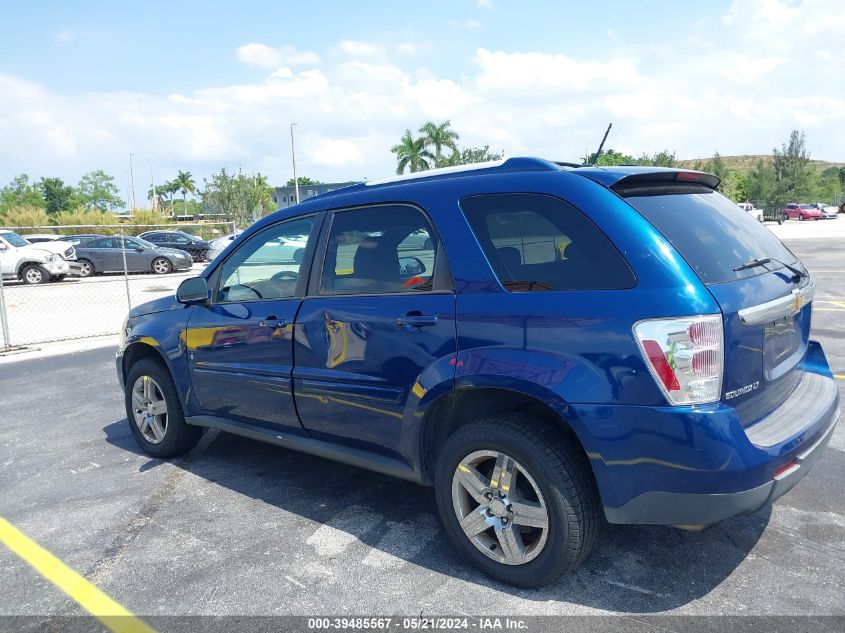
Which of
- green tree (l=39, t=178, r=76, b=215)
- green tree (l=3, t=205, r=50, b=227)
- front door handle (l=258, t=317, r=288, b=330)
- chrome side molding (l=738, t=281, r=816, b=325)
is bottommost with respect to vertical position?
front door handle (l=258, t=317, r=288, b=330)

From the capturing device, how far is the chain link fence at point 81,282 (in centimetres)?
1138

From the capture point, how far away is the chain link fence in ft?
37.3

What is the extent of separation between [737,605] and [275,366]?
257cm

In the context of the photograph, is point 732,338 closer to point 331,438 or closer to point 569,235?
point 569,235

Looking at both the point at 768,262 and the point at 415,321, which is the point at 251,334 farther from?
the point at 768,262

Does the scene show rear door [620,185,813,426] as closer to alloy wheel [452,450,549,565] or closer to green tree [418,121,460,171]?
alloy wheel [452,450,549,565]

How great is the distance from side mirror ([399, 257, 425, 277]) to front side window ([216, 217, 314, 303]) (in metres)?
0.75

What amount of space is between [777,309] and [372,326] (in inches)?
71.8

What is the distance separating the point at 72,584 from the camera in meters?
3.12

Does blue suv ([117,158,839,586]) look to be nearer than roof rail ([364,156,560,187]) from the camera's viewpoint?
Yes

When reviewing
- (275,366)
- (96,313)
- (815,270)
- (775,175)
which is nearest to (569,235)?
(275,366)

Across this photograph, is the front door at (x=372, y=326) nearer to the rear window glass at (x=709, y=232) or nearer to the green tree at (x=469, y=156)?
the rear window glass at (x=709, y=232)

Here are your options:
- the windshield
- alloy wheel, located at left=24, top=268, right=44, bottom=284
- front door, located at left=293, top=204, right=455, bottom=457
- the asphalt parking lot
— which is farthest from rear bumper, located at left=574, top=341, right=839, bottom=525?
the windshield

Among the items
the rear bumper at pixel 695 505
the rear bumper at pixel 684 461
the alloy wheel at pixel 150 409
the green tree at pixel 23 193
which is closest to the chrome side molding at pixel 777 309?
the rear bumper at pixel 684 461
